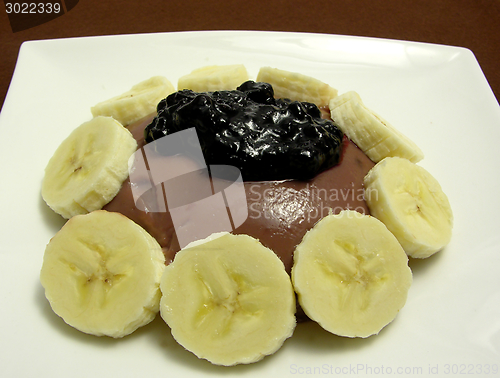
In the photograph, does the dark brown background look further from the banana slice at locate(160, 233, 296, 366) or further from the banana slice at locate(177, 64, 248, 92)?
the banana slice at locate(160, 233, 296, 366)

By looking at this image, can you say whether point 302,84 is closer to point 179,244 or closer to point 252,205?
point 252,205

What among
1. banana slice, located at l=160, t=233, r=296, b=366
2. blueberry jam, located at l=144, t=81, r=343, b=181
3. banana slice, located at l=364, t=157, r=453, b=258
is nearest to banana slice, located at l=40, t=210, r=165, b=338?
banana slice, located at l=160, t=233, r=296, b=366

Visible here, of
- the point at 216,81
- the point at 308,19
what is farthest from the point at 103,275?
the point at 308,19

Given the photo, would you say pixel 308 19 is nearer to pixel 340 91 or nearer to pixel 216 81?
pixel 340 91

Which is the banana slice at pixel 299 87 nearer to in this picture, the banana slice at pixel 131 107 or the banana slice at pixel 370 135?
the banana slice at pixel 370 135

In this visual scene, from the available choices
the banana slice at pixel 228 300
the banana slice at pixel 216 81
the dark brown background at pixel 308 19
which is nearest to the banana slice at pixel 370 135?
the banana slice at pixel 216 81

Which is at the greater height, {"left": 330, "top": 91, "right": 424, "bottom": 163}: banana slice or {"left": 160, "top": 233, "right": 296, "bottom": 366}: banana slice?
{"left": 330, "top": 91, "right": 424, "bottom": 163}: banana slice

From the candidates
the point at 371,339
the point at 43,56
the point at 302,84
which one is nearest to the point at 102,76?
the point at 43,56
